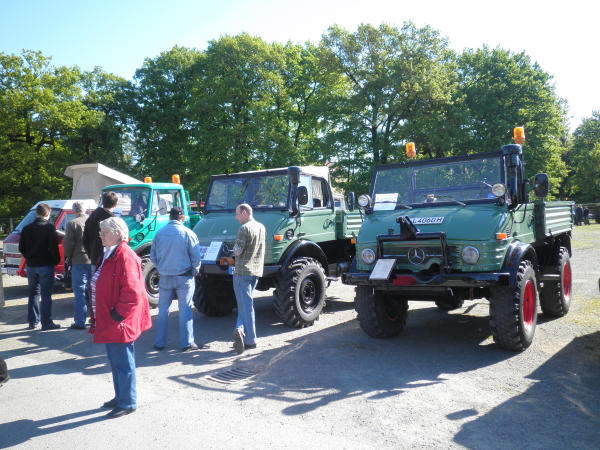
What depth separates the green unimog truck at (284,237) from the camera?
24.5 feet

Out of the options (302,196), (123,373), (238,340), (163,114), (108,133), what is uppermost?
(163,114)

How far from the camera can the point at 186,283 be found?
6.47 m

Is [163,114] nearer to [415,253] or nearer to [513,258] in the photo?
[415,253]

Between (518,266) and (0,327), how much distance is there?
8.01 meters

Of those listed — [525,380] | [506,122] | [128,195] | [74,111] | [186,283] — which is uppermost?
[74,111]

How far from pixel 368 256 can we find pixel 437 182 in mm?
1533

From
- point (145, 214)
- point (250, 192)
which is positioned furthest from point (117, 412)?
point (145, 214)

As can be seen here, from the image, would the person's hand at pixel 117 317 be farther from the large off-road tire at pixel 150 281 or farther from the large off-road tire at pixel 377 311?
the large off-road tire at pixel 150 281

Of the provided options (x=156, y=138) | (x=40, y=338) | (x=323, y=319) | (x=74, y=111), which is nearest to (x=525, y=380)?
(x=323, y=319)

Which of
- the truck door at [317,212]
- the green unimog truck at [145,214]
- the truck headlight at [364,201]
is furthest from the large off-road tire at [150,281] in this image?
the truck headlight at [364,201]

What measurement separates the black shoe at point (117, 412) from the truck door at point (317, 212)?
4.34m

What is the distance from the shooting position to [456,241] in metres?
5.83

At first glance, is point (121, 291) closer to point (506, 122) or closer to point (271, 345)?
point (271, 345)

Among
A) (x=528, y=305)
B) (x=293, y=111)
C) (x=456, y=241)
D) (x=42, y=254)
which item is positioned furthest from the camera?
(x=293, y=111)
